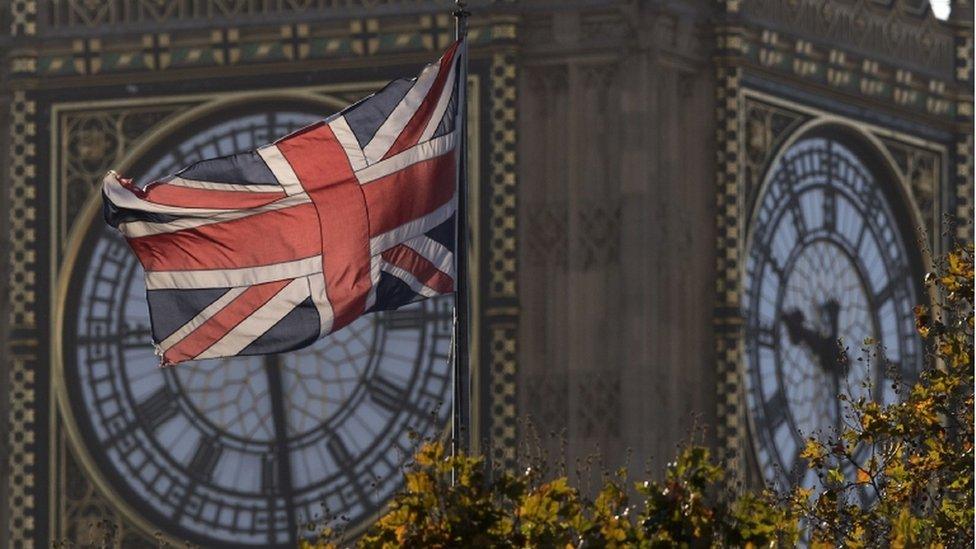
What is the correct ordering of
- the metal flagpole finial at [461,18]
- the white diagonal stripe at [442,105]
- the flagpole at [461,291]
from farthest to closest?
the white diagonal stripe at [442,105], the metal flagpole finial at [461,18], the flagpole at [461,291]

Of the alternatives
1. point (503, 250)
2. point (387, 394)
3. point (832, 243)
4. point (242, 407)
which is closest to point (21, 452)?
→ point (242, 407)

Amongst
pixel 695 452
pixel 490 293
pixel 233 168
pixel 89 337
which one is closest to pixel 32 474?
pixel 89 337

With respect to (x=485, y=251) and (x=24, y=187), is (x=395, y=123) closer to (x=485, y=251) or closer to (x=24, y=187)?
(x=485, y=251)

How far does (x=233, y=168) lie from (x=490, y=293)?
54.2 ft

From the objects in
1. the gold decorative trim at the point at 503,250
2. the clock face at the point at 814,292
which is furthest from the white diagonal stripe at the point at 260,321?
the clock face at the point at 814,292

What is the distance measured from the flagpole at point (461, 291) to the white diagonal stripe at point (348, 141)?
100cm

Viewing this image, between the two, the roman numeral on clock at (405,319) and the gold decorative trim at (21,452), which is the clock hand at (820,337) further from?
the gold decorative trim at (21,452)

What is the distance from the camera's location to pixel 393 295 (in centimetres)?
4066

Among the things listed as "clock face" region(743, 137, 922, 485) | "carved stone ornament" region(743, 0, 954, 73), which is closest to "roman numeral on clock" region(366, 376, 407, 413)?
"clock face" region(743, 137, 922, 485)

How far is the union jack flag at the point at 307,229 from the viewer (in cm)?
4059

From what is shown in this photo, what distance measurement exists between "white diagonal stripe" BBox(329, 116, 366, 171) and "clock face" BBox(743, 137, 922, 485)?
17956 millimetres

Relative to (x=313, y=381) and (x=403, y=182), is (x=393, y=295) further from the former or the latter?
(x=313, y=381)

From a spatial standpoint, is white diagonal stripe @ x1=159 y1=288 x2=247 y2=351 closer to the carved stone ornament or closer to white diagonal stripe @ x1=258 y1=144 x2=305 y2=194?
white diagonal stripe @ x1=258 y1=144 x2=305 y2=194

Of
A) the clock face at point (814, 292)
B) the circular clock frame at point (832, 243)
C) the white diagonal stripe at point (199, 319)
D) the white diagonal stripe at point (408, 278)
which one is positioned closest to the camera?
the white diagonal stripe at point (199, 319)
